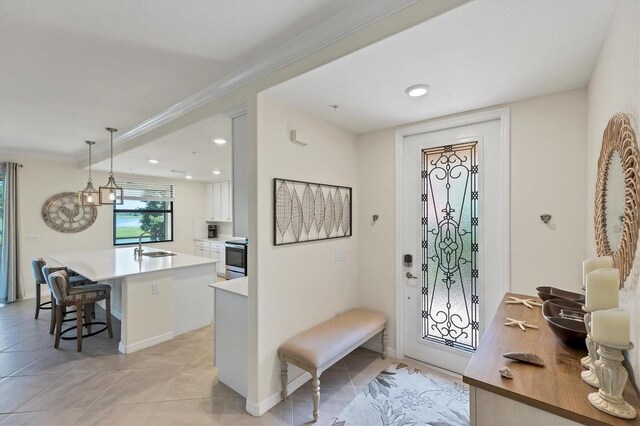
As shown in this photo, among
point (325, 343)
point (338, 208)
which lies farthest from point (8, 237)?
point (325, 343)

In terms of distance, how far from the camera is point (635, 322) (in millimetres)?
930

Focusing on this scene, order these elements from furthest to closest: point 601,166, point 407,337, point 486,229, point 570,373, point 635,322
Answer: point 407,337 → point 486,229 → point 601,166 → point 570,373 → point 635,322

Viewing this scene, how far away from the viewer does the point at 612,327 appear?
2.65 ft

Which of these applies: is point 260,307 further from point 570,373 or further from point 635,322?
point 635,322

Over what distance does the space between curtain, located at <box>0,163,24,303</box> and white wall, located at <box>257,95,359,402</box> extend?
5.43m

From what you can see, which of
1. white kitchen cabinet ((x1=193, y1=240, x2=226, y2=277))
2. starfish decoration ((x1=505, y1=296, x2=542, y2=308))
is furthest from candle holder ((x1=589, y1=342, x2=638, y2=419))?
white kitchen cabinet ((x1=193, y1=240, x2=226, y2=277))

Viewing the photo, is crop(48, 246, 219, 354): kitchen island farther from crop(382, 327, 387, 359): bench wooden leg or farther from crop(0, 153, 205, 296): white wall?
crop(382, 327, 387, 359): bench wooden leg

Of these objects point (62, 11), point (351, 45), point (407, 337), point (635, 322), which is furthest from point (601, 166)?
point (62, 11)

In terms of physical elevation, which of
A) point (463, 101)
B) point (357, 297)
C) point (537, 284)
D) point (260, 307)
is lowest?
point (357, 297)

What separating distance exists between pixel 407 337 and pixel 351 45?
104 inches

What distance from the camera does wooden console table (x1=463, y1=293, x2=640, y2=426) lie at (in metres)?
0.89

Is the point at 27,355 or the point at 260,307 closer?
the point at 260,307

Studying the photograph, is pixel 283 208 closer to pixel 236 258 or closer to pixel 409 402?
pixel 409 402

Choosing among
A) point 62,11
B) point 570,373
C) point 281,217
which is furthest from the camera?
point 281,217
